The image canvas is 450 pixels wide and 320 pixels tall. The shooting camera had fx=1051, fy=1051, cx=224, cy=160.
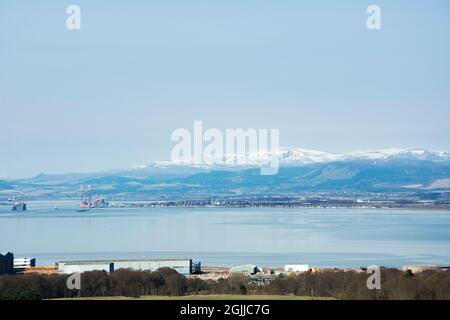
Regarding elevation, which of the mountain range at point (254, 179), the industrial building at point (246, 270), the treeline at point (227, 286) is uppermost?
the mountain range at point (254, 179)

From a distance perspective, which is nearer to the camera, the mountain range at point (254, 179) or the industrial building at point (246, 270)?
the industrial building at point (246, 270)

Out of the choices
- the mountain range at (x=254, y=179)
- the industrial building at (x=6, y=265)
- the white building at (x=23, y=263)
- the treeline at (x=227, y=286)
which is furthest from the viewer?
the mountain range at (x=254, y=179)

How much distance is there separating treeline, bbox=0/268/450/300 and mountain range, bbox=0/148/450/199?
139ft

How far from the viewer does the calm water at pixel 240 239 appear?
59.1 ft

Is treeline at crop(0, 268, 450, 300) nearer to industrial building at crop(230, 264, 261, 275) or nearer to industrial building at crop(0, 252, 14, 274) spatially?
industrial building at crop(230, 264, 261, 275)

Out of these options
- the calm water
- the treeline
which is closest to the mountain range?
the calm water

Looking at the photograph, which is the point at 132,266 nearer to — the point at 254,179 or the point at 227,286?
the point at 227,286

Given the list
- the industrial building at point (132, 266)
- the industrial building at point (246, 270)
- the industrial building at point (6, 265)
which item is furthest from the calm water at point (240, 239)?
the industrial building at point (6, 265)

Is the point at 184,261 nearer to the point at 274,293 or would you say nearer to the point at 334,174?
the point at 274,293

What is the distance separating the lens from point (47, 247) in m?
20.8

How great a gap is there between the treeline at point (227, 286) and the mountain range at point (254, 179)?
139 ft

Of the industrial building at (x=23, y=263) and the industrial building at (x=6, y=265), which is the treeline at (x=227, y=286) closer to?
the industrial building at (x=6, y=265)

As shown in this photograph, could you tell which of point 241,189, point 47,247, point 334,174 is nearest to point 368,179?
point 334,174

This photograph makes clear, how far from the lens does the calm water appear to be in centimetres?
1802
